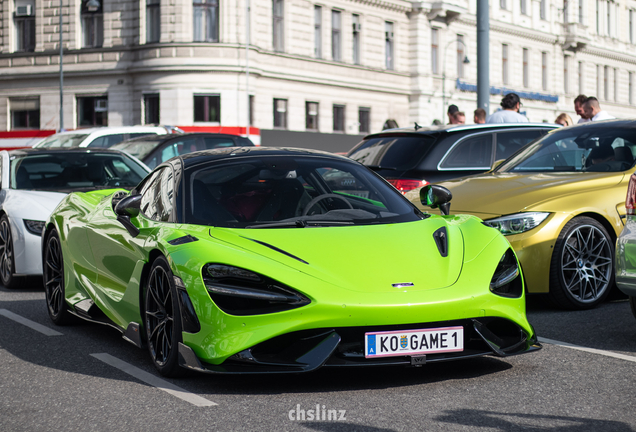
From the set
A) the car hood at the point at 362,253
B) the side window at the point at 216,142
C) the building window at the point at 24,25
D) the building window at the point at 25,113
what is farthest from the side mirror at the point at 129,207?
the building window at the point at 24,25

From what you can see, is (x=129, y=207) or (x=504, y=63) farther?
(x=504, y=63)

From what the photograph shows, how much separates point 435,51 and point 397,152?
131 feet

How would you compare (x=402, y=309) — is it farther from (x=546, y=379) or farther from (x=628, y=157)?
(x=628, y=157)

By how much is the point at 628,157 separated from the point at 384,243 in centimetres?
367

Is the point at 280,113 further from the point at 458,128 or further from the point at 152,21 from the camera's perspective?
the point at 458,128

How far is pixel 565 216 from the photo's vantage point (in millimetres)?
7105

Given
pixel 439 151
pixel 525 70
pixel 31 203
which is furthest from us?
pixel 525 70

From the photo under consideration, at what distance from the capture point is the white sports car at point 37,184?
8.89 m

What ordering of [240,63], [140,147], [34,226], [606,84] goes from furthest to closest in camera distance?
[606,84], [240,63], [140,147], [34,226]

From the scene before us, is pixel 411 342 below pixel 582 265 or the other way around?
below

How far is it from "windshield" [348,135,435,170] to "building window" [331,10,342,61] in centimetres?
3338

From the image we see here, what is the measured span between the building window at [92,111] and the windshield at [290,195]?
34324 millimetres

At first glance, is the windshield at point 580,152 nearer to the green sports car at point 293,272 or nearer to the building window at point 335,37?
the green sports car at point 293,272

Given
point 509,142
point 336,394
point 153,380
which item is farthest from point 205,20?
point 336,394
